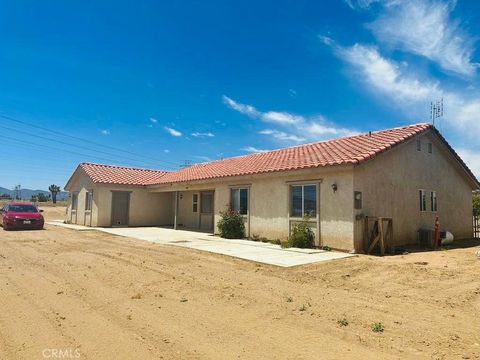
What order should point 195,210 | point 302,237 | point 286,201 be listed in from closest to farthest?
1. point 302,237
2. point 286,201
3. point 195,210

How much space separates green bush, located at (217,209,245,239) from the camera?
1628 centimetres

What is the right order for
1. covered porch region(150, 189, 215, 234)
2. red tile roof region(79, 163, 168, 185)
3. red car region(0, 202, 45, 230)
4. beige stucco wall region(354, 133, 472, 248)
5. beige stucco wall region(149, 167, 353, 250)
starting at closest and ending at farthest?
beige stucco wall region(149, 167, 353, 250), beige stucco wall region(354, 133, 472, 248), red car region(0, 202, 45, 230), covered porch region(150, 189, 215, 234), red tile roof region(79, 163, 168, 185)

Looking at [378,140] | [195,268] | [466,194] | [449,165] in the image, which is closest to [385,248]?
[378,140]

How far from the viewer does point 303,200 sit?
13508 mm

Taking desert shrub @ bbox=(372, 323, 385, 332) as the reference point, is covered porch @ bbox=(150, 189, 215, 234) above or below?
above

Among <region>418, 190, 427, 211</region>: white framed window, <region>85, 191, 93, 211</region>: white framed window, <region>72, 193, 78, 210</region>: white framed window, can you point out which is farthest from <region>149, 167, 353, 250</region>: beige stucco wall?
<region>72, 193, 78, 210</region>: white framed window

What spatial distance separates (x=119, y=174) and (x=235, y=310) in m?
22.3

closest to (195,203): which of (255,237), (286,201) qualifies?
(255,237)

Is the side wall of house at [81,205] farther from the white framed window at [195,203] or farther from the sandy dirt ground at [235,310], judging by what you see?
the sandy dirt ground at [235,310]

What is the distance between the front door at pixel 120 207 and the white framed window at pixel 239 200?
998cm

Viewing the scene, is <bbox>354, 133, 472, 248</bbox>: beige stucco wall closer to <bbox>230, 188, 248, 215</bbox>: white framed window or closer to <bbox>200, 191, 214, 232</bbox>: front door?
<bbox>230, 188, 248, 215</bbox>: white framed window

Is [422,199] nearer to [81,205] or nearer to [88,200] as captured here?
[88,200]

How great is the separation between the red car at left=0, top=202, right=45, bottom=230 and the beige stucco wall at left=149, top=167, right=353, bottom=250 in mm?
9120

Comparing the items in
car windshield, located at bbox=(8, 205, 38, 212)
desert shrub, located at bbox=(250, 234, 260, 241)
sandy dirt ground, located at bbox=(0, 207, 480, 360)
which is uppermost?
car windshield, located at bbox=(8, 205, 38, 212)
